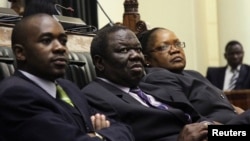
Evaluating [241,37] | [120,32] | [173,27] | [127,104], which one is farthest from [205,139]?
[241,37]

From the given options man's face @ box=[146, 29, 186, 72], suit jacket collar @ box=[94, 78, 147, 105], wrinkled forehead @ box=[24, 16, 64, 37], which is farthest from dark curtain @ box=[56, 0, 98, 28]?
wrinkled forehead @ box=[24, 16, 64, 37]

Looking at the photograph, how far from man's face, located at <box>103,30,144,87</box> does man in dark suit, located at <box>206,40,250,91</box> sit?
11.8 feet

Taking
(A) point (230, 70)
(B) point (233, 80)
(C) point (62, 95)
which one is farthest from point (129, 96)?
(A) point (230, 70)

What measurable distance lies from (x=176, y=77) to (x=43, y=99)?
3.94 ft

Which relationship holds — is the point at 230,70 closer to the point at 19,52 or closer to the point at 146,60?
the point at 146,60

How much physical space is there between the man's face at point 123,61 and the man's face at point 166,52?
471 millimetres

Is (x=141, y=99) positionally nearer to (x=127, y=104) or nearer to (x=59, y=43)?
(x=127, y=104)

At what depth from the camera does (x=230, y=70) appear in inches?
253

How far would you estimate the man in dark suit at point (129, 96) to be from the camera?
2.52 metres

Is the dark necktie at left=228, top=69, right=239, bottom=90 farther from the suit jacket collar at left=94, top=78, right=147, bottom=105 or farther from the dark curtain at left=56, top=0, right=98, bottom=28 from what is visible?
the suit jacket collar at left=94, top=78, right=147, bottom=105

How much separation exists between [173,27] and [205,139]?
412 centimetres

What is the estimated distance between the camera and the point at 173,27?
6391 millimetres

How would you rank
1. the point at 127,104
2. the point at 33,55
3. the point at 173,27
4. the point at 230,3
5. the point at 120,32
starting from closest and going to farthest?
the point at 33,55, the point at 127,104, the point at 120,32, the point at 173,27, the point at 230,3

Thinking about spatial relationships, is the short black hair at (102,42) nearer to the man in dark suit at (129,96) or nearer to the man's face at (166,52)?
the man in dark suit at (129,96)
